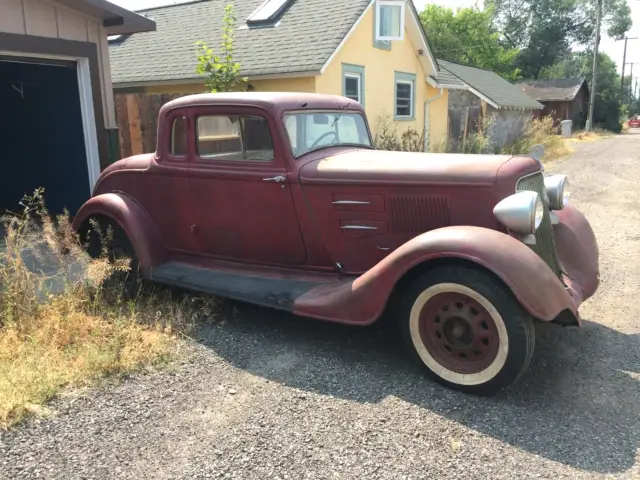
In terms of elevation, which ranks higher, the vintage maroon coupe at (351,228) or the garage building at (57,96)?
the garage building at (57,96)

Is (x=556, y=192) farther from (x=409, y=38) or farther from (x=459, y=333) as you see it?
(x=409, y=38)

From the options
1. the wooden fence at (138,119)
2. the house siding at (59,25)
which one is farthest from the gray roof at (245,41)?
the house siding at (59,25)

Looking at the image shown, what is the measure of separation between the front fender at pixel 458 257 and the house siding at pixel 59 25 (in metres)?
4.60

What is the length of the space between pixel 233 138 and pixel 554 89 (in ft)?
146

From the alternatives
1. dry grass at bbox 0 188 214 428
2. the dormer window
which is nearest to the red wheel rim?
dry grass at bbox 0 188 214 428

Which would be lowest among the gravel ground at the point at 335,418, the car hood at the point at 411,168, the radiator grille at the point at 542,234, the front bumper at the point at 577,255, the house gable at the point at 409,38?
the gravel ground at the point at 335,418

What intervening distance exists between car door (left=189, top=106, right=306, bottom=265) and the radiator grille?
1.69 metres

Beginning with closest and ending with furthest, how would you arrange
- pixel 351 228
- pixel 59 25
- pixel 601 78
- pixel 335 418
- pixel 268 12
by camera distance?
pixel 335 418 < pixel 351 228 < pixel 59 25 < pixel 268 12 < pixel 601 78

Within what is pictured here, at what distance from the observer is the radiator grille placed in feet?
12.0

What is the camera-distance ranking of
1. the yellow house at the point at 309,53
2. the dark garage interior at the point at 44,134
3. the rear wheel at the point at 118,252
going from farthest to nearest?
→ 1. the yellow house at the point at 309,53
2. the dark garage interior at the point at 44,134
3. the rear wheel at the point at 118,252

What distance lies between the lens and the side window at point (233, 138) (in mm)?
4266

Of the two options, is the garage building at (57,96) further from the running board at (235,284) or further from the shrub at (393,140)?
the shrub at (393,140)

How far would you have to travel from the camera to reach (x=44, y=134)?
772 cm

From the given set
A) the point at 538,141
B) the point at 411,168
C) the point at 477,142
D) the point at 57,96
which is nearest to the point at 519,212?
the point at 411,168
